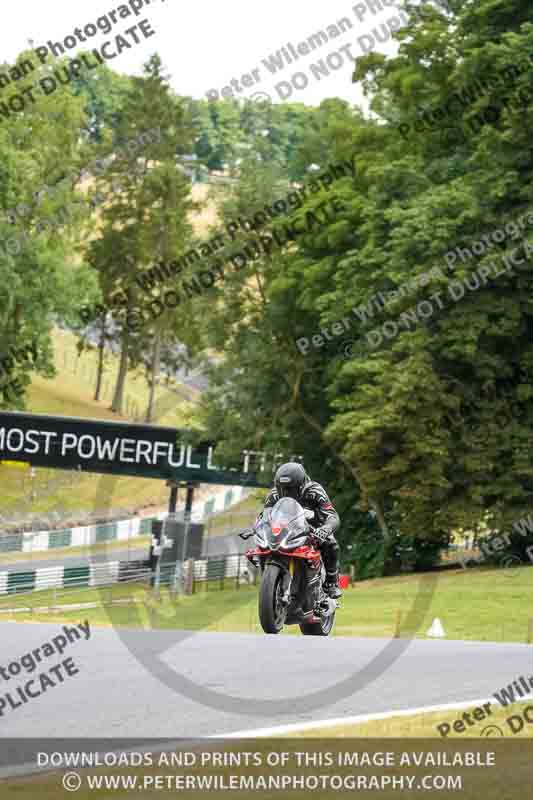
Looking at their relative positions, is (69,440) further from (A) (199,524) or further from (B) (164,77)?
(B) (164,77)

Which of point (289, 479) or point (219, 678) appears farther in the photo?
point (219, 678)

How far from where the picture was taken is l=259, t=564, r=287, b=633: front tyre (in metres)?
12.8

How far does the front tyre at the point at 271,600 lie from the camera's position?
12832 mm

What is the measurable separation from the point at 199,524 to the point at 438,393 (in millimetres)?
15634

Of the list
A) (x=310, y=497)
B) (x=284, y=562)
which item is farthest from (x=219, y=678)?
(x=310, y=497)

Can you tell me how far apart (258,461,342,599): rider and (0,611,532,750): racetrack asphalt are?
4.56 ft

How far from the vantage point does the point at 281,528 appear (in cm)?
1302

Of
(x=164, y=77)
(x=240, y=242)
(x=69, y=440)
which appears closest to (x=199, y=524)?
(x=69, y=440)

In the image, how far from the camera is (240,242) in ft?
167

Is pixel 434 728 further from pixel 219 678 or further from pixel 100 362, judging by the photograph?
pixel 100 362
